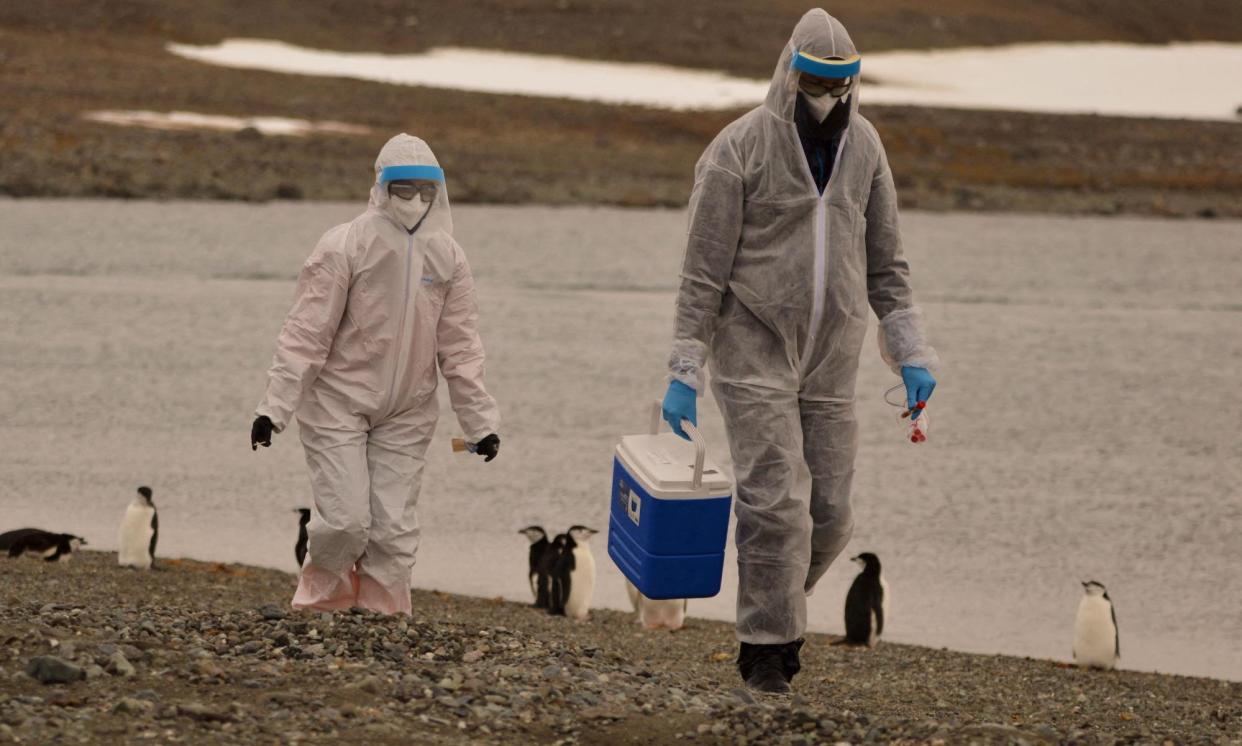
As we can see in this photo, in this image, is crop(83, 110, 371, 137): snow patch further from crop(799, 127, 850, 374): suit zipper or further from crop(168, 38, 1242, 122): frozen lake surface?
crop(799, 127, 850, 374): suit zipper

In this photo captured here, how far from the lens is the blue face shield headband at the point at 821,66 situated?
14.8ft

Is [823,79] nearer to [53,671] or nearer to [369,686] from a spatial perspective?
[369,686]

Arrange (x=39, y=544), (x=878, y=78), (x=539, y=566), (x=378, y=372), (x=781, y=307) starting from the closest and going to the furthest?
(x=781, y=307) → (x=378, y=372) → (x=39, y=544) → (x=539, y=566) → (x=878, y=78)

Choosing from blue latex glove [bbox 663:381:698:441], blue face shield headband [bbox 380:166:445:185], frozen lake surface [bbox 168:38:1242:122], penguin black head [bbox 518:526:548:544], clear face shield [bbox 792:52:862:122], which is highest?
frozen lake surface [bbox 168:38:1242:122]

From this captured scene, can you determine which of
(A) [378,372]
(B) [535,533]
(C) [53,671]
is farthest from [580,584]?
(C) [53,671]

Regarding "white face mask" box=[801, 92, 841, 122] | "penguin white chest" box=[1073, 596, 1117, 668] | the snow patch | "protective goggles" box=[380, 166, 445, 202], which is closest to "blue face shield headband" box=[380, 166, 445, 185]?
"protective goggles" box=[380, 166, 445, 202]

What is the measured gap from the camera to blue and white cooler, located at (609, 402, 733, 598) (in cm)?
453

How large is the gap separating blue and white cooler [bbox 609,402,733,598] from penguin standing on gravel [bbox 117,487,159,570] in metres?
3.17

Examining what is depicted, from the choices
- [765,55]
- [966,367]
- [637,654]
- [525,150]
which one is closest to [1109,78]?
[765,55]

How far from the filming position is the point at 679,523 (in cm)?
455

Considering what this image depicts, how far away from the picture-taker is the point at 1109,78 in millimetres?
44281

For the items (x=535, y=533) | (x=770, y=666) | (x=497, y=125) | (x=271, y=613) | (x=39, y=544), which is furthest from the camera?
(x=497, y=125)

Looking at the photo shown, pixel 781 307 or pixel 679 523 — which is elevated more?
pixel 781 307

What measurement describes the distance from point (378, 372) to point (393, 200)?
58 centimetres
